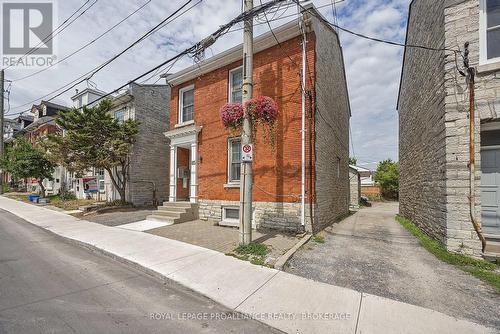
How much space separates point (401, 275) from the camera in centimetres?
482

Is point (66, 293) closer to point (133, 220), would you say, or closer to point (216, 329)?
point (216, 329)

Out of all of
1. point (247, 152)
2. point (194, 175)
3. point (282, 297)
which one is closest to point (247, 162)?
point (247, 152)

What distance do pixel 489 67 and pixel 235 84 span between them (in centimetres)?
786

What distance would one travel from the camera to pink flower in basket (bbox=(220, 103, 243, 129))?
6531 millimetres

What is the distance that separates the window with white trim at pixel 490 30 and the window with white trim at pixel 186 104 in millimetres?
10522

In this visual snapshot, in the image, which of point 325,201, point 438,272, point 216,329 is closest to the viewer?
point 216,329

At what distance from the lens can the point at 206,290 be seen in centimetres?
419

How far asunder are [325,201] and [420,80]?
5859mm

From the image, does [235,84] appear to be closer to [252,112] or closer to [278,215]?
[252,112]

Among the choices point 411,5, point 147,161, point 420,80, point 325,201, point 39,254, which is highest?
point 411,5

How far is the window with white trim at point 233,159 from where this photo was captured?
9812 mm

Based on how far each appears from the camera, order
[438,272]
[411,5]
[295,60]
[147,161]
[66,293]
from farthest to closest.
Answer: [147,161]
[411,5]
[295,60]
[438,272]
[66,293]

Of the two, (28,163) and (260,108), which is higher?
(260,108)

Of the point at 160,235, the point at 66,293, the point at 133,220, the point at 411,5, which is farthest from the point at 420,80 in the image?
the point at 133,220
